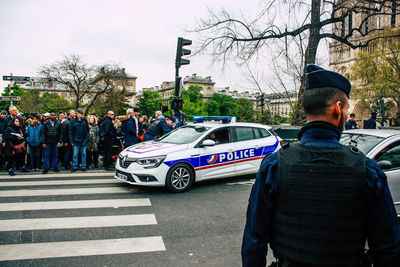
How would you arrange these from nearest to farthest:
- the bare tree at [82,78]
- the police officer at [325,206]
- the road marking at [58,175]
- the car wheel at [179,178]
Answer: the police officer at [325,206]
the car wheel at [179,178]
the road marking at [58,175]
the bare tree at [82,78]

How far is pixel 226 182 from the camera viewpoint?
324 inches

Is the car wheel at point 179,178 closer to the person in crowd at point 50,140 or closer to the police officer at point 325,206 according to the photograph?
the person in crowd at point 50,140

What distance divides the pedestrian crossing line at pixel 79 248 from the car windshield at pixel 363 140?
340 centimetres

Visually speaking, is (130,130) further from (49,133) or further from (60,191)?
(60,191)

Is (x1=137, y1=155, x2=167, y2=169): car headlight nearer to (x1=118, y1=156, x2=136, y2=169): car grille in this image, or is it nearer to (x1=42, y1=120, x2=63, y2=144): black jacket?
(x1=118, y1=156, x2=136, y2=169): car grille

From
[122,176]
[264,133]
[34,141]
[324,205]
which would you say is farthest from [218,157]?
[324,205]

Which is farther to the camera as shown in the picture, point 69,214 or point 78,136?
point 78,136

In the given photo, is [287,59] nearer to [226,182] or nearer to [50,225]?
[226,182]

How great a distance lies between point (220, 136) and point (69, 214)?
4.16 metres

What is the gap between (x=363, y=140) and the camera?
15.8ft

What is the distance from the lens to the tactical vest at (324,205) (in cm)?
148

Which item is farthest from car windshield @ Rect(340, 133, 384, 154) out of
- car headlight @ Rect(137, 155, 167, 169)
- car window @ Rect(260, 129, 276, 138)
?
car headlight @ Rect(137, 155, 167, 169)

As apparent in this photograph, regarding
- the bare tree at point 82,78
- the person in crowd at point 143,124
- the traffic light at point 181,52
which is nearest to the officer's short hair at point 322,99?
the traffic light at point 181,52

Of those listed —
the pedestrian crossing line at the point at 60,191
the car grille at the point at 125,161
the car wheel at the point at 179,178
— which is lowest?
the pedestrian crossing line at the point at 60,191
